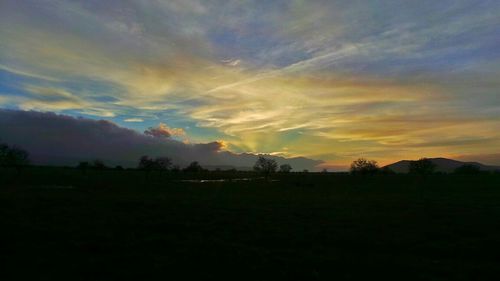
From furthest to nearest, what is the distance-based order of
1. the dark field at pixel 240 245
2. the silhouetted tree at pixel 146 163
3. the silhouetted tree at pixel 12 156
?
the silhouetted tree at pixel 146 163 → the silhouetted tree at pixel 12 156 → the dark field at pixel 240 245

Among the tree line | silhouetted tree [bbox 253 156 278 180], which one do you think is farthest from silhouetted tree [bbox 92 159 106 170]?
silhouetted tree [bbox 253 156 278 180]

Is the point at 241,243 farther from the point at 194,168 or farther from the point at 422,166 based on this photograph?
the point at 194,168

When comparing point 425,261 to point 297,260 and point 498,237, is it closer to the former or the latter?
point 297,260

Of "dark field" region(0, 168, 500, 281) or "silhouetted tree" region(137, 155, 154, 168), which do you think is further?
"silhouetted tree" region(137, 155, 154, 168)

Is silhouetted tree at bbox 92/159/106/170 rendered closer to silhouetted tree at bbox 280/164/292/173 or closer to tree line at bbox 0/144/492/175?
tree line at bbox 0/144/492/175

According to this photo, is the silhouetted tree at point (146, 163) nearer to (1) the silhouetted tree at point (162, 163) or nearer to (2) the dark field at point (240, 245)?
(1) the silhouetted tree at point (162, 163)

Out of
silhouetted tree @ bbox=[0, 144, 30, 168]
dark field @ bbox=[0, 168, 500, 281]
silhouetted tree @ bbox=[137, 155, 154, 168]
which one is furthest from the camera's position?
silhouetted tree @ bbox=[137, 155, 154, 168]

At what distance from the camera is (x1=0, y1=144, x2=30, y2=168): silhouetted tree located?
90625 mm

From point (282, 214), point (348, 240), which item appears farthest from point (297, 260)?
point (282, 214)

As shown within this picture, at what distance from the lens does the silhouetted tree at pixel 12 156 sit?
297 feet

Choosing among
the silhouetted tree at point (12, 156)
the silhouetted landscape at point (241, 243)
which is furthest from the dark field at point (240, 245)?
the silhouetted tree at point (12, 156)

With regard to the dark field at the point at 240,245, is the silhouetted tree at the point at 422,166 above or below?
above

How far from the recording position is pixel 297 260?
18.0 m

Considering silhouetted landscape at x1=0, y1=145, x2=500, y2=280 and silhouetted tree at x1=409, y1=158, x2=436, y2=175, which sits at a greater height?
silhouetted tree at x1=409, y1=158, x2=436, y2=175
